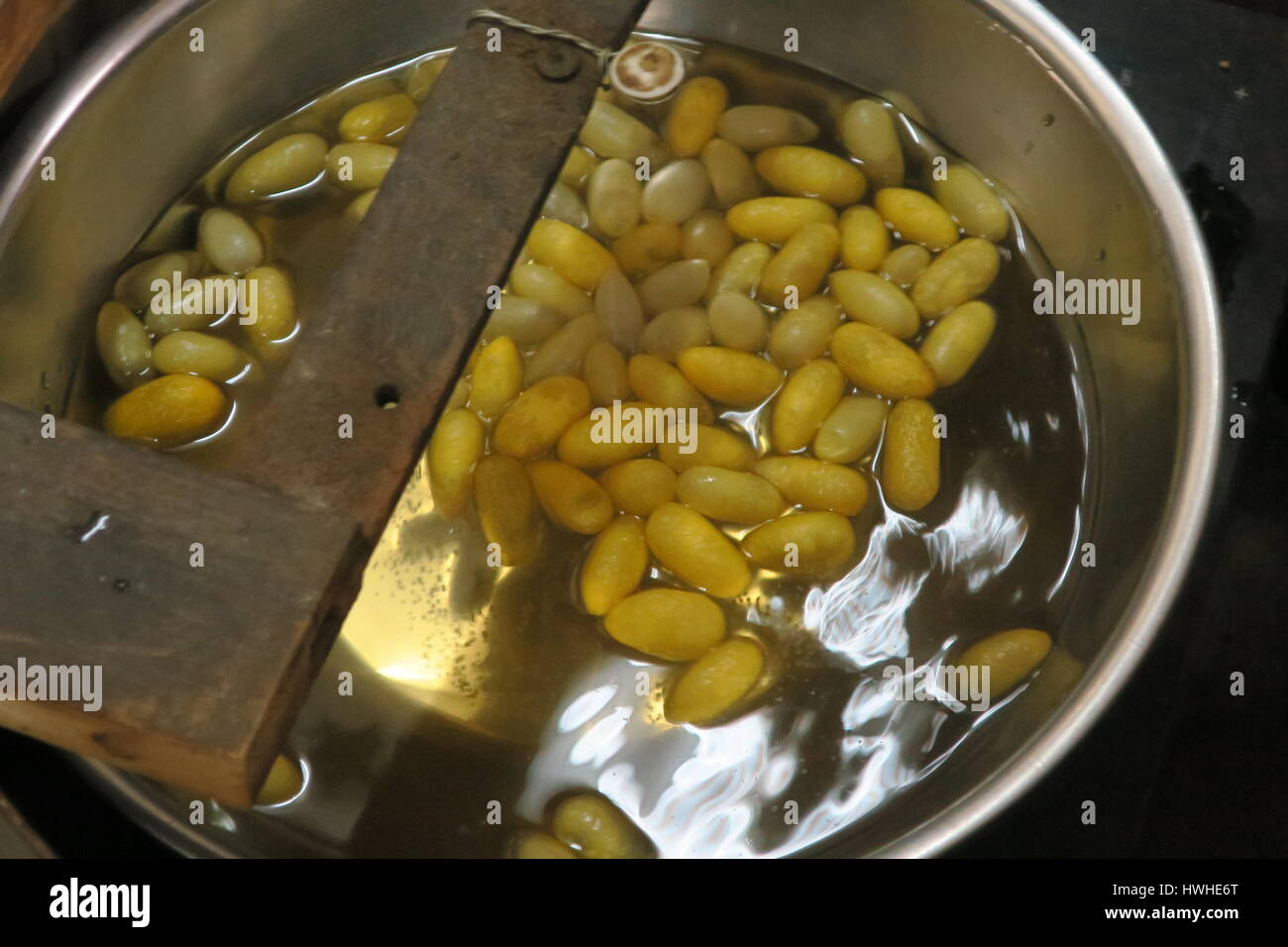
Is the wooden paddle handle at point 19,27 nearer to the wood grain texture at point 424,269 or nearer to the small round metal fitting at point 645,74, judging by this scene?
the wood grain texture at point 424,269

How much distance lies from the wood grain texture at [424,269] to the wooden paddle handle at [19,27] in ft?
0.79

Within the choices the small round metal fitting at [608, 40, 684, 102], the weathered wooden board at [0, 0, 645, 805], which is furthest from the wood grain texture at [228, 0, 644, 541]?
the small round metal fitting at [608, 40, 684, 102]

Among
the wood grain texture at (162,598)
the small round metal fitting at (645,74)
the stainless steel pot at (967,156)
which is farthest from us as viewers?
the small round metal fitting at (645,74)

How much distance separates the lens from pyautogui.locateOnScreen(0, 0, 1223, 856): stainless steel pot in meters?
0.60

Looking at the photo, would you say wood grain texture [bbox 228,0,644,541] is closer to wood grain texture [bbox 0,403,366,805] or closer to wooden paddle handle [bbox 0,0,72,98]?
wood grain texture [bbox 0,403,366,805]

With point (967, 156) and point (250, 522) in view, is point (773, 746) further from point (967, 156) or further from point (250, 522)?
point (967, 156)

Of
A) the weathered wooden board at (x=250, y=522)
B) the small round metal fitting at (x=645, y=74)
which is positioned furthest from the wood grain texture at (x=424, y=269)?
the small round metal fitting at (x=645, y=74)

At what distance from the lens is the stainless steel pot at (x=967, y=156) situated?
596 millimetres

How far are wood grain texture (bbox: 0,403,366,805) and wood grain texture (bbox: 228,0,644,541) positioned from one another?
0.03m

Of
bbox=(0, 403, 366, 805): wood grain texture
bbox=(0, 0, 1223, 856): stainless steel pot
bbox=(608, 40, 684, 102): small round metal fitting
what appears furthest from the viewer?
bbox=(608, 40, 684, 102): small round metal fitting

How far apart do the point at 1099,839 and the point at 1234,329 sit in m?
0.41

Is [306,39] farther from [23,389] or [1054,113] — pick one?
[1054,113]

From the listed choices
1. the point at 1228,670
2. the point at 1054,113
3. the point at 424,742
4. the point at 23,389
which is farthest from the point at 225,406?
the point at 1228,670

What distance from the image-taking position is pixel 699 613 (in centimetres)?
65
